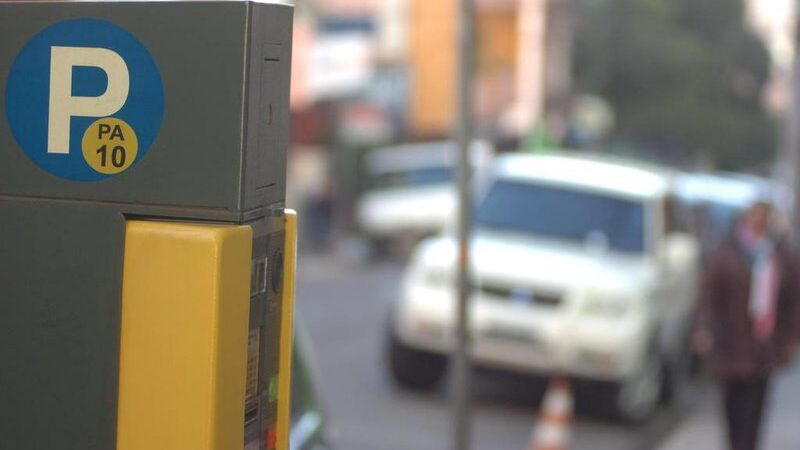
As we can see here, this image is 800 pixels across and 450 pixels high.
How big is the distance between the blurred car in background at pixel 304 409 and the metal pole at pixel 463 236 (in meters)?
2.34

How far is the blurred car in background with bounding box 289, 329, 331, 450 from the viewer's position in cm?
466

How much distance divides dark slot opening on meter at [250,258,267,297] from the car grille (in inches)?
365

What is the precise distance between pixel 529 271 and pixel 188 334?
31.4 feet

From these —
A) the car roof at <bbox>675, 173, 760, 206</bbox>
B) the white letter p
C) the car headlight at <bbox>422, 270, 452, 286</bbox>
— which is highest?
the white letter p

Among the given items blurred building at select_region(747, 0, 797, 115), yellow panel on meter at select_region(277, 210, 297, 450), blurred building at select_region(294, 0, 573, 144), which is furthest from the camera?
blurred building at select_region(294, 0, 573, 144)

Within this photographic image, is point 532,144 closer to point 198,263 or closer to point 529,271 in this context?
point 529,271

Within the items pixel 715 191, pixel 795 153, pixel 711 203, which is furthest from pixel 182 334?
pixel 715 191

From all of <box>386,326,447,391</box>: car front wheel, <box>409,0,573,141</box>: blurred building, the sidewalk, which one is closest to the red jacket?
the sidewalk

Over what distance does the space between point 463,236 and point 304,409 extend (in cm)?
274

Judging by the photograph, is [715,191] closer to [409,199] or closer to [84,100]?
[409,199]

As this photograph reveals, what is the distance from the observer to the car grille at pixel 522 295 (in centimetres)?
1225

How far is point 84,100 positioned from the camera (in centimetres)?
298

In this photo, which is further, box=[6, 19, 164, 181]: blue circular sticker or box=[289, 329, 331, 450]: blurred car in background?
box=[289, 329, 331, 450]: blurred car in background

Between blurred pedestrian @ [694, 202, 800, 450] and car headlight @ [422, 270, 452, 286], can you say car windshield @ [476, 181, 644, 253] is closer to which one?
car headlight @ [422, 270, 452, 286]
